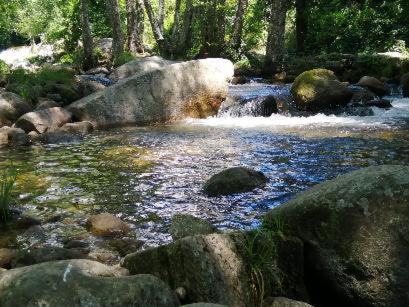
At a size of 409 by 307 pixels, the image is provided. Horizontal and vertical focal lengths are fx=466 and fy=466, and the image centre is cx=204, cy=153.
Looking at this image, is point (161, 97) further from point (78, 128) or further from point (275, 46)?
point (275, 46)

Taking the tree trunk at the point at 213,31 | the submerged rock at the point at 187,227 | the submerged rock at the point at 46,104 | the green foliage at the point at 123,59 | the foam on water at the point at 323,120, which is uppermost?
the tree trunk at the point at 213,31

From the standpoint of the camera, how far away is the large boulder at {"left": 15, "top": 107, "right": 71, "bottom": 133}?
33.9ft

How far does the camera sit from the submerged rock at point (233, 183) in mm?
5840

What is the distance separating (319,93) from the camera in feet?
41.8

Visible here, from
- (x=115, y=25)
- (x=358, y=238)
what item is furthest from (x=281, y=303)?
(x=115, y=25)

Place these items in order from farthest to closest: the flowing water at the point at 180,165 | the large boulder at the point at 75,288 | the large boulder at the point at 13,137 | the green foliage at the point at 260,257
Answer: the large boulder at the point at 13,137
the flowing water at the point at 180,165
the green foliage at the point at 260,257
the large boulder at the point at 75,288

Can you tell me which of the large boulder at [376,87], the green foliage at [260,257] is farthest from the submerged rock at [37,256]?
the large boulder at [376,87]

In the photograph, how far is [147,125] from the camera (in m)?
11.8

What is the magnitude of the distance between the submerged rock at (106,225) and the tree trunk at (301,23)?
20158 mm

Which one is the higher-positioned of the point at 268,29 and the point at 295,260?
the point at 268,29

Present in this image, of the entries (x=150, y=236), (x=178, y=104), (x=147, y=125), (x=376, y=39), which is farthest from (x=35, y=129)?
(x=376, y=39)

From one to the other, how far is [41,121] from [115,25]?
12383mm

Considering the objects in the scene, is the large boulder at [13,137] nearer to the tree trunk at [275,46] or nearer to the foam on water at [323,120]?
the foam on water at [323,120]

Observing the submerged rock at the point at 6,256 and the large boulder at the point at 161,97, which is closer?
the submerged rock at the point at 6,256
